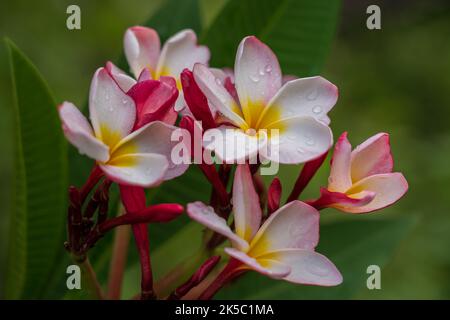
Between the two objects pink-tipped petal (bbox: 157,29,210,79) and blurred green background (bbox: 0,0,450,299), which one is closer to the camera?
pink-tipped petal (bbox: 157,29,210,79)

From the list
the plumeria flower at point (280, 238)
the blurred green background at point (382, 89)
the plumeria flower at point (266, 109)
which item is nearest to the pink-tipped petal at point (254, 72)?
the plumeria flower at point (266, 109)

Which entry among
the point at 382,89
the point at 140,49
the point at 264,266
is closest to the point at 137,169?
the point at 264,266

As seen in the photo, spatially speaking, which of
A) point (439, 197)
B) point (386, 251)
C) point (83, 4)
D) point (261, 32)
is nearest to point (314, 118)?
point (261, 32)

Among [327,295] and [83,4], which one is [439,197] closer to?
[327,295]

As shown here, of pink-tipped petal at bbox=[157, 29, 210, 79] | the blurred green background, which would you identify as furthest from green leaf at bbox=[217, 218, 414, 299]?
pink-tipped petal at bbox=[157, 29, 210, 79]

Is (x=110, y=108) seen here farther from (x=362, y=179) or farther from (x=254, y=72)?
(x=362, y=179)

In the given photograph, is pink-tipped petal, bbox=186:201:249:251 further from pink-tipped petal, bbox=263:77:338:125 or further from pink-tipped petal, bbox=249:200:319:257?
pink-tipped petal, bbox=263:77:338:125

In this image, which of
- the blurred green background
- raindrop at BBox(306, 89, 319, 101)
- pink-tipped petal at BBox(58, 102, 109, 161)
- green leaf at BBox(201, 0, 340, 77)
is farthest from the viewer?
the blurred green background
